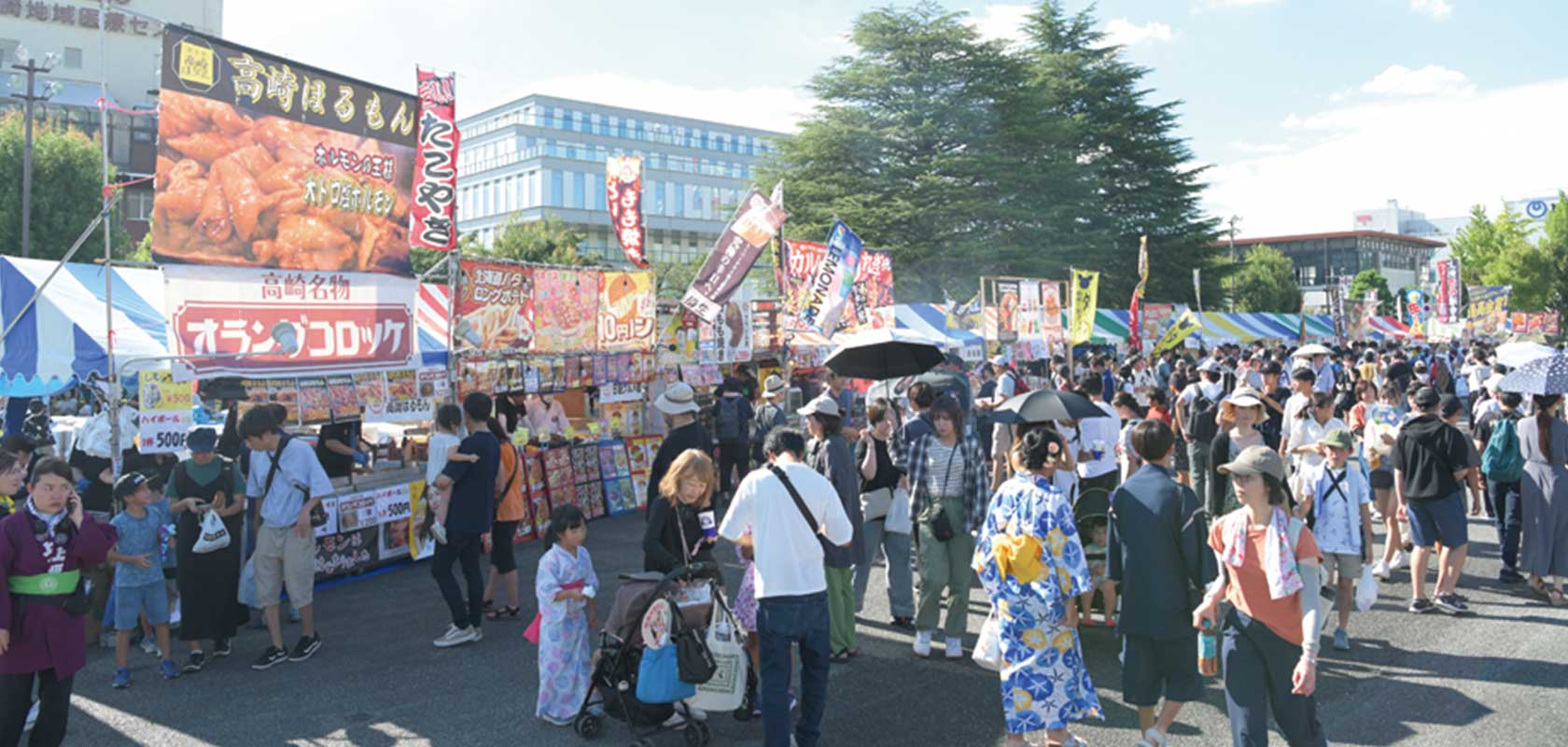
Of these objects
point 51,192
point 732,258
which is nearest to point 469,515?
point 732,258

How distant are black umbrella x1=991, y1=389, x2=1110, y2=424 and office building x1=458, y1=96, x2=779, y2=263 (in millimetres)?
56669

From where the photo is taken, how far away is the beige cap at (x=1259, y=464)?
3922mm

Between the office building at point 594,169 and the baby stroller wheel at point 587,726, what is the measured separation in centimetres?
5848

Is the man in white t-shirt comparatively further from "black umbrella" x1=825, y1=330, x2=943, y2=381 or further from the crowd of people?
"black umbrella" x1=825, y1=330, x2=943, y2=381

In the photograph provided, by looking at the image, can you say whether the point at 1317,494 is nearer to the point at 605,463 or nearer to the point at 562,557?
the point at 562,557

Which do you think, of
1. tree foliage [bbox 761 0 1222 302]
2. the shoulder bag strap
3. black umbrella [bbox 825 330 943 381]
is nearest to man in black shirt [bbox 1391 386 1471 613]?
black umbrella [bbox 825 330 943 381]

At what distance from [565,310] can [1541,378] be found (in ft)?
31.7

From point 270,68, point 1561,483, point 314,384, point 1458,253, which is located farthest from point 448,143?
point 1458,253

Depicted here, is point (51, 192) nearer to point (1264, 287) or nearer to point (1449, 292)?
point (1449, 292)

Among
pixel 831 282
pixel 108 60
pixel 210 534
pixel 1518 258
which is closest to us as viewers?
pixel 210 534

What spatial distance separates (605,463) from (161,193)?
596cm

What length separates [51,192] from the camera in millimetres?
31125

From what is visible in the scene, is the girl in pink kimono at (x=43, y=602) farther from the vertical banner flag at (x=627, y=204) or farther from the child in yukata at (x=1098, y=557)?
the vertical banner flag at (x=627, y=204)

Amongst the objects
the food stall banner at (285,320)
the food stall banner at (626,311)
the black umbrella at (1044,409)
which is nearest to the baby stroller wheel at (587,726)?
the black umbrella at (1044,409)
